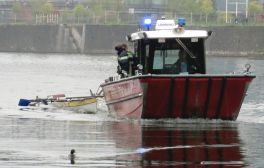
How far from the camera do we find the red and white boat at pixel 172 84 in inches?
1178

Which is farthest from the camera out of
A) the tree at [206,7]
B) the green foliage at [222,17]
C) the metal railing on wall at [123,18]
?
the tree at [206,7]

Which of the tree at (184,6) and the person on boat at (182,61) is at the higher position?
the person on boat at (182,61)

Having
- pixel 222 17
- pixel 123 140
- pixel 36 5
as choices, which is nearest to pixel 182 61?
pixel 123 140

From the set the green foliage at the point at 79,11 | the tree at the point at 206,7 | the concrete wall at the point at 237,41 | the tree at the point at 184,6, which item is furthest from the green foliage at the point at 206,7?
the green foliage at the point at 79,11

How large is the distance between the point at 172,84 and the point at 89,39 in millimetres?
100720

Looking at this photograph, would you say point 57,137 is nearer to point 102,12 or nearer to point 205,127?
point 205,127

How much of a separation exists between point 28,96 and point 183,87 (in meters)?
17.3

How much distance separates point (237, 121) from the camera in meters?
32.2

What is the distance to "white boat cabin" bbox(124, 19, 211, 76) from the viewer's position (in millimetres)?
31234

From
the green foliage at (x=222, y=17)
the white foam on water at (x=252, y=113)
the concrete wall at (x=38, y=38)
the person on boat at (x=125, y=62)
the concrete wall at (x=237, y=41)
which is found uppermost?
the person on boat at (x=125, y=62)

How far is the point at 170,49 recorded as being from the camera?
31.4m

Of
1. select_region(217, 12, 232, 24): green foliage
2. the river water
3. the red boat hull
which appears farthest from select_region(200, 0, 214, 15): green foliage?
the red boat hull

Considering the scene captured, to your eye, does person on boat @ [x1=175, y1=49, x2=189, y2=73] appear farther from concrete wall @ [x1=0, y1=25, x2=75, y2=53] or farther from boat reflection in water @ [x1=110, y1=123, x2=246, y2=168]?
concrete wall @ [x1=0, y1=25, x2=75, y2=53]

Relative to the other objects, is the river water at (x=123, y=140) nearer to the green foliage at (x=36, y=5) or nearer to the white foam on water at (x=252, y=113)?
the white foam on water at (x=252, y=113)
